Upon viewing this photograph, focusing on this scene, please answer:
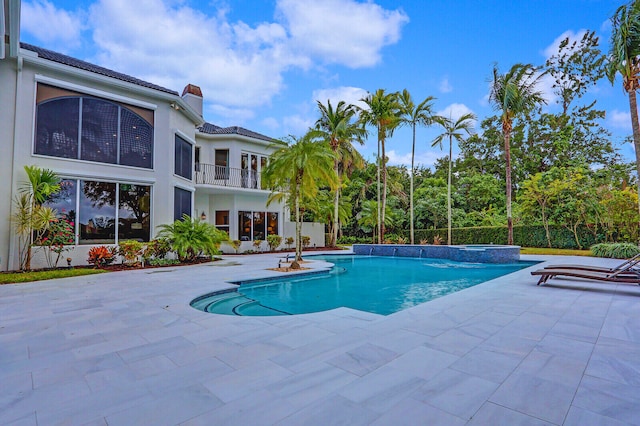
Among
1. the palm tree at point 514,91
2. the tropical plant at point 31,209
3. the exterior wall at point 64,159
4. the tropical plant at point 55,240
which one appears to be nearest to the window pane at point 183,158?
the exterior wall at point 64,159

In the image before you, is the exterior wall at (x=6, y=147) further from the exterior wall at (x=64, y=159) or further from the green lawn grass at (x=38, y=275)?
the green lawn grass at (x=38, y=275)

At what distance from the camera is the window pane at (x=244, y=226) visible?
58.2 ft

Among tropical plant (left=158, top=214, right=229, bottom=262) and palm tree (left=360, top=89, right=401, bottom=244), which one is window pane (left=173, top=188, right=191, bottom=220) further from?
palm tree (left=360, top=89, right=401, bottom=244)

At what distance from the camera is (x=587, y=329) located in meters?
4.28

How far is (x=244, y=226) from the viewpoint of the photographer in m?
17.9

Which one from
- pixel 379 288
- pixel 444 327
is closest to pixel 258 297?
pixel 379 288

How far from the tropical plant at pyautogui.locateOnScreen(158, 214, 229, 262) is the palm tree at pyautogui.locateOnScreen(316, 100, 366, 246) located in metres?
8.89

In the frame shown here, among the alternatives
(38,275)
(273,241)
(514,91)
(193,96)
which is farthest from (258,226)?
(514,91)

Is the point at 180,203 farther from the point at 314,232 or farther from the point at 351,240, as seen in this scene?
the point at 351,240

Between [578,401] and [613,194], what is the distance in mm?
17822

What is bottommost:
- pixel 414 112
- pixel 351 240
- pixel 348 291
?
pixel 348 291

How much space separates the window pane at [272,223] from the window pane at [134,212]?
25.2 ft

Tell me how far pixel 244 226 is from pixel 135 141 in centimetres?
732

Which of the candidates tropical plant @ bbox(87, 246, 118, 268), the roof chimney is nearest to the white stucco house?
tropical plant @ bbox(87, 246, 118, 268)
